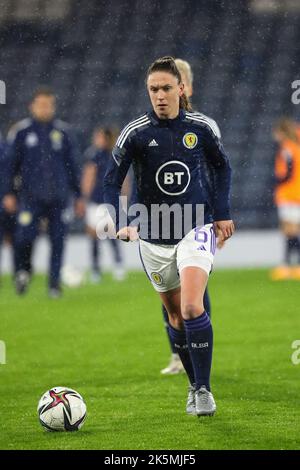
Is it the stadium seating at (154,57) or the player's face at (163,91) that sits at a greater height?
the stadium seating at (154,57)

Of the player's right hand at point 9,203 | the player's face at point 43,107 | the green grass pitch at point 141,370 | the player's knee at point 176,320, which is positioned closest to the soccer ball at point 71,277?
the green grass pitch at point 141,370

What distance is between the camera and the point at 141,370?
6703 mm

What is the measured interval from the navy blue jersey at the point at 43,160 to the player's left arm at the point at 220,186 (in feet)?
18.1

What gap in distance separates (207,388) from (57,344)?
306cm

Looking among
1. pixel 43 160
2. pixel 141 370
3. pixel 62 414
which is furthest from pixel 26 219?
pixel 62 414

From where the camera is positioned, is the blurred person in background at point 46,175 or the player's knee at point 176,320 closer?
the player's knee at point 176,320

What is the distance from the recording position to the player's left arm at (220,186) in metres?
5.30

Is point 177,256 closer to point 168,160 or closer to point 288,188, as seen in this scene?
point 168,160

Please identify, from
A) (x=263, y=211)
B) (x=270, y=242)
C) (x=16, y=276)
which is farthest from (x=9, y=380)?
(x=263, y=211)

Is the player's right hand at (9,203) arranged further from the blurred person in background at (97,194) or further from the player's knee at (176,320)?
the player's knee at (176,320)

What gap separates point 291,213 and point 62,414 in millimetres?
8319

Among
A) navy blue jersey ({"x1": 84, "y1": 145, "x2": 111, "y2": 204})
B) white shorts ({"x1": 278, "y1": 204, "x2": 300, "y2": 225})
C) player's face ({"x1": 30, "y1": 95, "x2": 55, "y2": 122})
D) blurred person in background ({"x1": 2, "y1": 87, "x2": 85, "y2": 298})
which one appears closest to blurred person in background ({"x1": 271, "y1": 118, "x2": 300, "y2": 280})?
white shorts ({"x1": 278, "y1": 204, "x2": 300, "y2": 225})

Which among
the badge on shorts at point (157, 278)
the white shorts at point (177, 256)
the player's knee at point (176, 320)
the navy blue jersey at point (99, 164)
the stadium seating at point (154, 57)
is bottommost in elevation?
the player's knee at point (176, 320)

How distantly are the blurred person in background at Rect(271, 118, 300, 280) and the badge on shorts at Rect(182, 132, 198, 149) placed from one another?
279 inches
